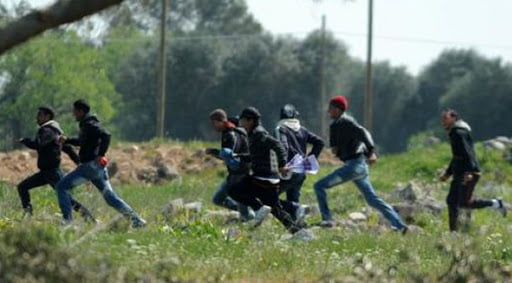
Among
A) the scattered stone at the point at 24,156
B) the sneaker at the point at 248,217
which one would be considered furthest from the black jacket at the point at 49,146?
the scattered stone at the point at 24,156

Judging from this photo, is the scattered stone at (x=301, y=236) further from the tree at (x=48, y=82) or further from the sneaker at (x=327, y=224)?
the tree at (x=48, y=82)

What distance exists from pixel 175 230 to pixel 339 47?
78.5 m

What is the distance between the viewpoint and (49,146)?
21.5 m

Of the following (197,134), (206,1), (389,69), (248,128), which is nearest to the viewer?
(248,128)

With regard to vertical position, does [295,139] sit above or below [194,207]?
above

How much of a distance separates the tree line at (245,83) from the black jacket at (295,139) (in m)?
41.7

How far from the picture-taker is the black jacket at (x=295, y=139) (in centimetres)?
2194

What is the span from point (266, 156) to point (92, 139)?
2104 millimetres

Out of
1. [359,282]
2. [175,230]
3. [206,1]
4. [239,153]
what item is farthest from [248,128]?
[206,1]

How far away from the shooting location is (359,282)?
11.9 meters

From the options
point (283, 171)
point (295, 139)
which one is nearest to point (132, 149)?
point (295, 139)

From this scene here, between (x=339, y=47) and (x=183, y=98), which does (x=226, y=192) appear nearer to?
(x=183, y=98)

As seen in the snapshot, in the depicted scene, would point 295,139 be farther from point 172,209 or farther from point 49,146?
point 49,146

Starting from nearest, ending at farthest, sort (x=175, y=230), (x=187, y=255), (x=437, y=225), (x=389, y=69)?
(x=187, y=255) → (x=175, y=230) → (x=437, y=225) → (x=389, y=69)
